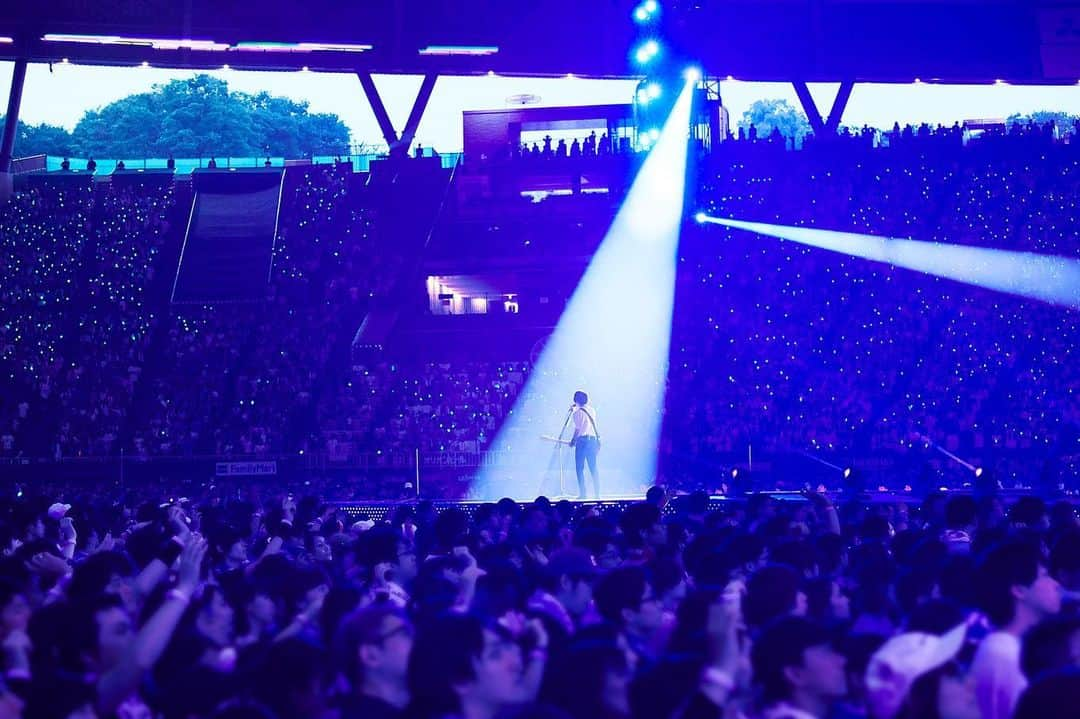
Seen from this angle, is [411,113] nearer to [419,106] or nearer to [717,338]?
[419,106]

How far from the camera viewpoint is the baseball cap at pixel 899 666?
414cm

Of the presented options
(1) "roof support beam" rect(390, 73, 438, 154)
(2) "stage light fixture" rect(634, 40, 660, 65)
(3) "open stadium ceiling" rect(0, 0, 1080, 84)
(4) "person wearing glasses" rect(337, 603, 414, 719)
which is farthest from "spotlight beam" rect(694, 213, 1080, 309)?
(4) "person wearing glasses" rect(337, 603, 414, 719)

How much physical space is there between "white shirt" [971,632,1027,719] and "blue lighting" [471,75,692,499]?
18784 mm

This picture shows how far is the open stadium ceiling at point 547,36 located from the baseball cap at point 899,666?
2462 cm

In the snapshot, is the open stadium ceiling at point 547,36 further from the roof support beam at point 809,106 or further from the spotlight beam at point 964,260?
the spotlight beam at point 964,260

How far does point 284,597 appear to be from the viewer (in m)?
6.74

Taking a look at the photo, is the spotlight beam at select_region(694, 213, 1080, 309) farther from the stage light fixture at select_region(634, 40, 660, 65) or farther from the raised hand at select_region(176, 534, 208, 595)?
the raised hand at select_region(176, 534, 208, 595)

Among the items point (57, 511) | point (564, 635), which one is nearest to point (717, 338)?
point (57, 511)

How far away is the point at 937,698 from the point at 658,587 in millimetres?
3072

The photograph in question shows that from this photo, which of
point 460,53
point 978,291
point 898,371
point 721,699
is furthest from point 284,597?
point 460,53

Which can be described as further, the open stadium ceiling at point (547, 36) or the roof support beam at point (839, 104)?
the roof support beam at point (839, 104)

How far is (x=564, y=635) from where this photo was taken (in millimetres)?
5555

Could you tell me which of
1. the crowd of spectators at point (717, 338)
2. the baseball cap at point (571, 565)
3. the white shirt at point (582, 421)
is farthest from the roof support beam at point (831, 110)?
the baseball cap at point (571, 565)

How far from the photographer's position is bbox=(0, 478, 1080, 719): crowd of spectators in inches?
162
